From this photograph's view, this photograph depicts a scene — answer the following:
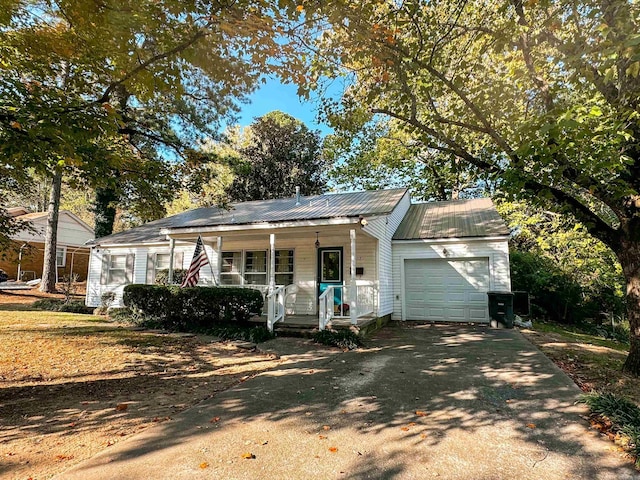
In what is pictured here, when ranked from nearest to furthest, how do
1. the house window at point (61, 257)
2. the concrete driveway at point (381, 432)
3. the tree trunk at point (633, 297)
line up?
the concrete driveway at point (381, 432) → the tree trunk at point (633, 297) → the house window at point (61, 257)

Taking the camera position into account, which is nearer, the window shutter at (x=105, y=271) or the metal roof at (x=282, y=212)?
the metal roof at (x=282, y=212)

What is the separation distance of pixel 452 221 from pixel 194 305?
31.0ft

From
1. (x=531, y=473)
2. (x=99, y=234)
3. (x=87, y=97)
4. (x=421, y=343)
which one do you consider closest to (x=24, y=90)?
(x=87, y=97)

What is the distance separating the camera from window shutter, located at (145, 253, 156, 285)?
14891 mm

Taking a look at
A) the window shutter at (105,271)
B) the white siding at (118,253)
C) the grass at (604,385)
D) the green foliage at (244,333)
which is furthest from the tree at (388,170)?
the grass at (604,385)

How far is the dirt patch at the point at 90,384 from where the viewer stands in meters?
3.38

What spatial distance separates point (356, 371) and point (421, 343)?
3.00 meters

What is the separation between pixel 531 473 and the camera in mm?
2938

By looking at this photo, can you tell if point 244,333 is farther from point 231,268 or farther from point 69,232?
point 69,232

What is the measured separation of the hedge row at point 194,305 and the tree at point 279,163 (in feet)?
43.8

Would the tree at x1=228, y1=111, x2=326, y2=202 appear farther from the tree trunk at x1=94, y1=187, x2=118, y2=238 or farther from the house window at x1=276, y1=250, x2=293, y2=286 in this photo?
the house window at x1=276, y1=250, x2=293, y2=286

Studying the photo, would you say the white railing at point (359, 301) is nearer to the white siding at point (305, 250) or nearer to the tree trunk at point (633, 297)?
the white siding at point (305, 250)

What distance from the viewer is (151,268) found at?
1495cm

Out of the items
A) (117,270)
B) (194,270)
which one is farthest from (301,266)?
(117,270)
